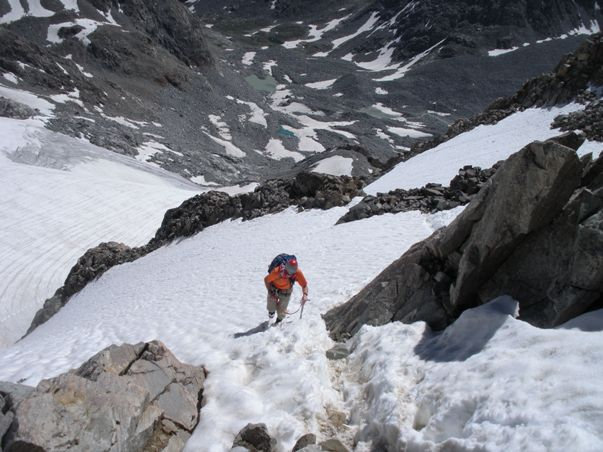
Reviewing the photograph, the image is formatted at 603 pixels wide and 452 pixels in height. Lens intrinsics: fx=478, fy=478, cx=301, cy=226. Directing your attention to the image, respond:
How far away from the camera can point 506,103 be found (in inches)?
1268

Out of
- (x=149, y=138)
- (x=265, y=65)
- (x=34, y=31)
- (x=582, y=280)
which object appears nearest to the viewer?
(x=582, y=280)

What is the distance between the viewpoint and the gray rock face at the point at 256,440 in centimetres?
557

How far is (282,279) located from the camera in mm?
9117

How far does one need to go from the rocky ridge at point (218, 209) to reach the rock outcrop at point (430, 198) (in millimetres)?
3169

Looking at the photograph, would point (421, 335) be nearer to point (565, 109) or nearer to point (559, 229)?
point (559, 229)

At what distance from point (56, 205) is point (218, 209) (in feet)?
38.3

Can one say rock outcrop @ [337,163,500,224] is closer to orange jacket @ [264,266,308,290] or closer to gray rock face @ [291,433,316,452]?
orange jacket @ [264,266,308,290]

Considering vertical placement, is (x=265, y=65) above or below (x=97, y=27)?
below

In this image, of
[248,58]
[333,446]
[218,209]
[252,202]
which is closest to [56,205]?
[218,209]

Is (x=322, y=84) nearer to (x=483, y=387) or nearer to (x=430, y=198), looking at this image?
(x=430, y=198)

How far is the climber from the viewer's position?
898cm

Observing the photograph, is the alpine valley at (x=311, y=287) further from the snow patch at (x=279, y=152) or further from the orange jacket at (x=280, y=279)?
the snow patch at (x=279, y=152)

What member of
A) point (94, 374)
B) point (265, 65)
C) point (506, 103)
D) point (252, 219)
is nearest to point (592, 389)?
point (94, 374)

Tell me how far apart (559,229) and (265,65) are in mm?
143306
